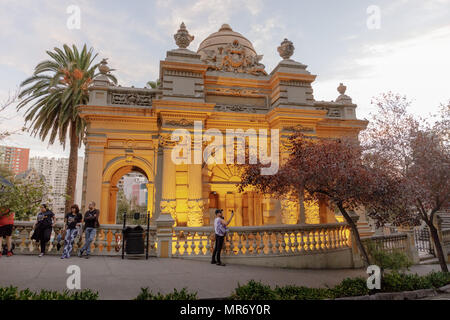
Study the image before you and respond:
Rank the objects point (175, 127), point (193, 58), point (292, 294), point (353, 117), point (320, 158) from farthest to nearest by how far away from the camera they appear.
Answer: point (353, 117), point (193, 58), point (175, 127), point (320, 158), point (292, 294)

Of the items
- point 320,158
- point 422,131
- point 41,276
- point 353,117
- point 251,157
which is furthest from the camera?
point 353,117

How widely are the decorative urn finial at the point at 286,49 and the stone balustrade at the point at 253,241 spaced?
46.5 ft

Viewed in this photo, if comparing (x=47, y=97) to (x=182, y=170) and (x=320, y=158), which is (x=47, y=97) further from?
(x=320, y=158)

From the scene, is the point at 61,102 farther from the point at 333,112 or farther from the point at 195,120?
the point at 333,112

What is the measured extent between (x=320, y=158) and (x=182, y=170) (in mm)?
10512

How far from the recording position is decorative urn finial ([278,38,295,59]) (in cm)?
2166

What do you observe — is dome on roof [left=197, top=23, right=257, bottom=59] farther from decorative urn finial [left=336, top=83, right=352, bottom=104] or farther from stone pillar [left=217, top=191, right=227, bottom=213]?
stone pillar [left=217, top=191, right=227, bottom=213]

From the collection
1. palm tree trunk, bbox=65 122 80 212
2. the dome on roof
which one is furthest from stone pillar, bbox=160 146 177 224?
the dome on roof

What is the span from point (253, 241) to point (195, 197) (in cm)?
656

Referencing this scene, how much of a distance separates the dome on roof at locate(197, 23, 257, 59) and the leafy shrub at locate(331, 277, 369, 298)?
20.5 metres

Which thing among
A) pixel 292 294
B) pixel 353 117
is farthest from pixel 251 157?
pixel 353 117

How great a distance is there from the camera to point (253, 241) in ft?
38.1

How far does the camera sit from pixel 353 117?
22469 mm

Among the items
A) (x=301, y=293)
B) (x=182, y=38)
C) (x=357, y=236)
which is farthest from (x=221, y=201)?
(x=301, y=293)
